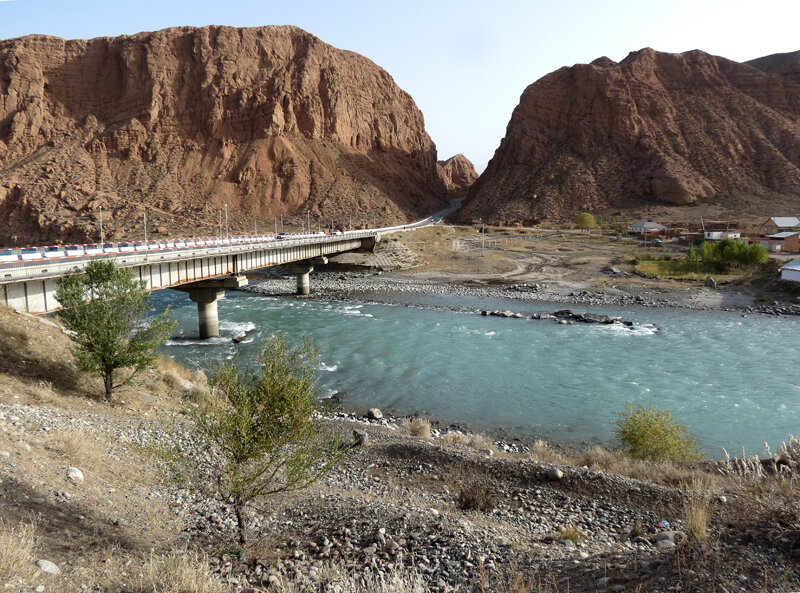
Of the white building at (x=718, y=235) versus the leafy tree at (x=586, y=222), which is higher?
the leafy tree at (x=586, y=222)

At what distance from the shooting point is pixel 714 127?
10919 centimetres

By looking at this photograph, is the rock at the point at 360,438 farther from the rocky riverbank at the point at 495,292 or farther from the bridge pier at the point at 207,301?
the rocky riverbank at the point at 495,292

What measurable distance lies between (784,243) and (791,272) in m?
23.2

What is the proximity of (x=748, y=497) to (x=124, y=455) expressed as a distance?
1206 cm

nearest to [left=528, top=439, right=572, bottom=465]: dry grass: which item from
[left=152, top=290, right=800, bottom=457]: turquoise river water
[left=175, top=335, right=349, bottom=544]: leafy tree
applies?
[left=152, top=290, right=800, bottom=457]: turquoise river water

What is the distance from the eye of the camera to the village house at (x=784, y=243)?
57406 millimetres

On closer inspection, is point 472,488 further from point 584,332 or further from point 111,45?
point 111,45

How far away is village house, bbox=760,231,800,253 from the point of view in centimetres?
5741

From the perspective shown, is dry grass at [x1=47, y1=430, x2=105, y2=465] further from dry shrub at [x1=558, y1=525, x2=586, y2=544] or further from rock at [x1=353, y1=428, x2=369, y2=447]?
dry shrub at [x1=558, y1=525, x2=586, y2=544]

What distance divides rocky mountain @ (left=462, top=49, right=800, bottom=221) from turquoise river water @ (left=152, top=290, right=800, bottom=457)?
75533 millimetres

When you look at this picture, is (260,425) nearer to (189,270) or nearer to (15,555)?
(15,555)

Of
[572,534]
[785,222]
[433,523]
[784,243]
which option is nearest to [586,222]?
[785,222]

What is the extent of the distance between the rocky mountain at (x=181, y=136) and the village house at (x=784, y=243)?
68.9 m

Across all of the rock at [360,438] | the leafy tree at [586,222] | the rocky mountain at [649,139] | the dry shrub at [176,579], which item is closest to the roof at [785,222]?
the rocky mountain at [649,139]
